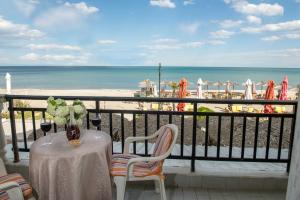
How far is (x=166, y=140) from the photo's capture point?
1.92m

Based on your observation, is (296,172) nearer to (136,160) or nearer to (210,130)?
(136,160)

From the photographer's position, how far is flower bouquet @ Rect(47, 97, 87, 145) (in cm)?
161

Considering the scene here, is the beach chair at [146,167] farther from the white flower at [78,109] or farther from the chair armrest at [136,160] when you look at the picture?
the white flower at [78,109]

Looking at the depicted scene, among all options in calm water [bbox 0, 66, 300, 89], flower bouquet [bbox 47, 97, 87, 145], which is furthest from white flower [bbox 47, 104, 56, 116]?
calm water [bbox 0, 66, 300, 89]

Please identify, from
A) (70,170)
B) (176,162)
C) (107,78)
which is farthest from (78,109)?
(107,78)

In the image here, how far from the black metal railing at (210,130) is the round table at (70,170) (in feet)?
2.74

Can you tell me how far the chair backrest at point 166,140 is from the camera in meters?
1.88

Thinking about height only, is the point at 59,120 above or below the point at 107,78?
above

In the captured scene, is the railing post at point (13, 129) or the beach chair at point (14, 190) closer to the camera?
the beach chair at point (14, 190)

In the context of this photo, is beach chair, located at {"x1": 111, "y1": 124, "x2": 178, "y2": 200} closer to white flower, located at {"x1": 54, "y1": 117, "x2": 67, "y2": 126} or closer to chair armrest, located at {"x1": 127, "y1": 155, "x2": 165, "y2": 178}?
chair armrest, located at {"x1": 127, "y1": 155, "x2": 165, "y2": 178}

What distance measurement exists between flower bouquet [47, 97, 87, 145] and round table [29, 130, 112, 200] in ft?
0.32

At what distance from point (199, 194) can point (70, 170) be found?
4.75ft

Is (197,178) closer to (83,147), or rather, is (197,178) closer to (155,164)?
(155,164)

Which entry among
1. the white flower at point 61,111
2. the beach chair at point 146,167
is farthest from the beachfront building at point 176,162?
the white flower at point 61,111
